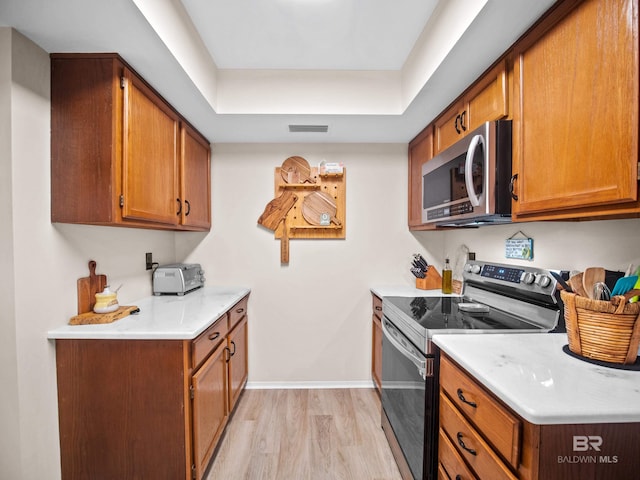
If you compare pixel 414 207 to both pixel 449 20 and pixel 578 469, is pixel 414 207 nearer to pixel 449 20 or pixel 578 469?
pixel 449 20

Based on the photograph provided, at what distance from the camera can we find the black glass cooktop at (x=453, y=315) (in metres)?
1.39

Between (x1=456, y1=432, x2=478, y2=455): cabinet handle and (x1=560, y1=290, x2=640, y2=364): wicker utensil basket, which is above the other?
(x1=560, y1=290, x2=640, y2=364): wicker utensil basket

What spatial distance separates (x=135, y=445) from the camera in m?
1.38

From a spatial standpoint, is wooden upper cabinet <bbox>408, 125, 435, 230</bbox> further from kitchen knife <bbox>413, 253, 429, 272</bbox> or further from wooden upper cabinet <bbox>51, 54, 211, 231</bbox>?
wooden upper cabinet <bbox>51, 54, 211, 231</bbox>

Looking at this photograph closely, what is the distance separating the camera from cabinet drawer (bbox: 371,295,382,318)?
93.9 inches

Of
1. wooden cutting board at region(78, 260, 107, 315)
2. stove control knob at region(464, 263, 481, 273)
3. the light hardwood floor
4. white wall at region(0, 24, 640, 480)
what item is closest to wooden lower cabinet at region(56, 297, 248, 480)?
wooden cutting board at region(78, 260, 107, 315)

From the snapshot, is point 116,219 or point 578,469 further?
point 116,219

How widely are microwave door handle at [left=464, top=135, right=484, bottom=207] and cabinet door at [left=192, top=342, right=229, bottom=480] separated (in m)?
1.57

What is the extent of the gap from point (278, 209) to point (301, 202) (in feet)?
0.69

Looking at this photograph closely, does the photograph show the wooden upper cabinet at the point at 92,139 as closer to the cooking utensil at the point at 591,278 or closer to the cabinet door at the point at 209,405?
the cabinet door at the point at 209,405

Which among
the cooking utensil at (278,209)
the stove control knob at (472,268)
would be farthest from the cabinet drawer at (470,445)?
the cooking utensil at (278,209)

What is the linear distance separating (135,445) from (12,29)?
1841 millimetres

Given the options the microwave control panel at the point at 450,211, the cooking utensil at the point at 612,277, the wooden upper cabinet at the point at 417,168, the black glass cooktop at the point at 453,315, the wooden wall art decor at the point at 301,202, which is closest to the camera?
the cooking utensil at the point at 612,277

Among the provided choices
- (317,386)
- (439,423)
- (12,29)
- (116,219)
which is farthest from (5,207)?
(317,386)
